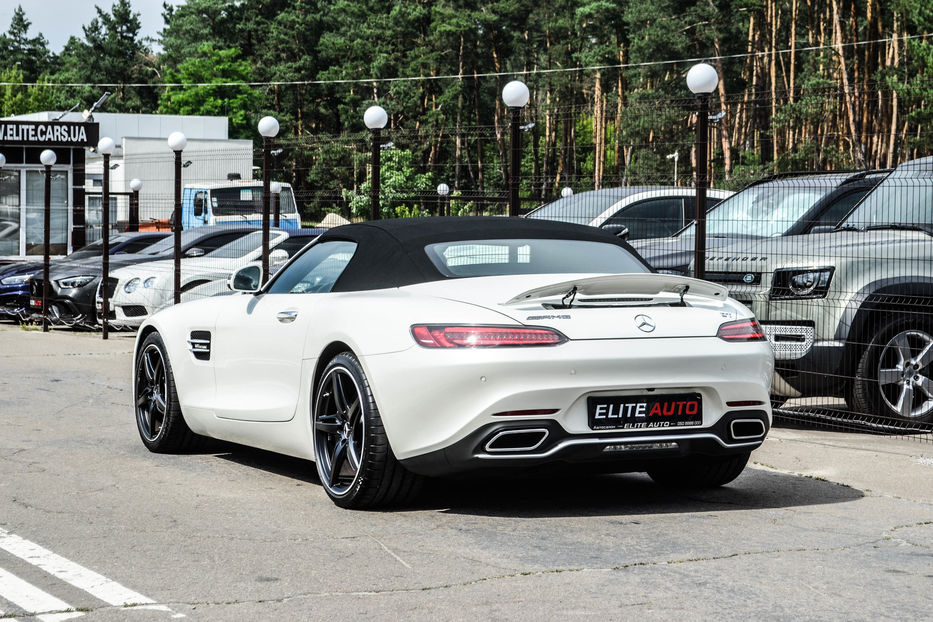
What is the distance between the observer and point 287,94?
9231cm

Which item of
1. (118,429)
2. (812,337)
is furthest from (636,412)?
(118,429)

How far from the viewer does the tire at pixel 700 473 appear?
21.6 feet

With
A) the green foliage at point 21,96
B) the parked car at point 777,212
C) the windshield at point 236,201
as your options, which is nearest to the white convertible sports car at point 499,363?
the parked car at point 777,212

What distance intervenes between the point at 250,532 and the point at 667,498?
6.84 feet

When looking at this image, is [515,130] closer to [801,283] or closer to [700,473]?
[801,283]

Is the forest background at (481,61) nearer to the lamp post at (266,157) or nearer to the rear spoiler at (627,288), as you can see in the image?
the lamp post at (266,157)

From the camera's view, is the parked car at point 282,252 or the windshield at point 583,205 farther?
the parked car at point 282,252

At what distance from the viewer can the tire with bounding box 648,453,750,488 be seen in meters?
6.59

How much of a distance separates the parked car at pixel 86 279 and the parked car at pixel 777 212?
9241 millimetres

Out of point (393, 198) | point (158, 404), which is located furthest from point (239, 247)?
point (158, 404)

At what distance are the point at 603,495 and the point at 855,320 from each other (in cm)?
342

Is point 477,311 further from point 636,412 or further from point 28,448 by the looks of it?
point 28,448

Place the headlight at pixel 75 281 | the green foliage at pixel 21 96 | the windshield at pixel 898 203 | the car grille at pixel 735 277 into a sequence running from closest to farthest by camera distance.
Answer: the car grille at pixel 735 277 → the windshield at pixel 898 203 → the headlight at pixel 75 281 → the green foliage at pixel 21 96

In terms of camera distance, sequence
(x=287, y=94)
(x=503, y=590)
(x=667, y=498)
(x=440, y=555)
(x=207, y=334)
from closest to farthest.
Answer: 1. (x=503, y=590)
2. (x=440, y=555)
3. (x=667, y=498)
4. (x=207, y=334)
5. (x=287, y=94)
